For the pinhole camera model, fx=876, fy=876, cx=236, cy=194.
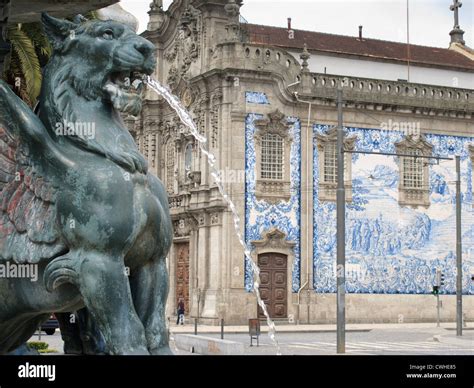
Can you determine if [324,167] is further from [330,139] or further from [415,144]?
[415,144]

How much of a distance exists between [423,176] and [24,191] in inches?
1286

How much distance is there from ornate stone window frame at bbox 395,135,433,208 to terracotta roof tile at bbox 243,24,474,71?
5.42 metres

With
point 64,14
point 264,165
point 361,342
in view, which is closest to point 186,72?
point 264,165

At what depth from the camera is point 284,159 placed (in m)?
34.2

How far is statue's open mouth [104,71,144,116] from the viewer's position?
4918mm

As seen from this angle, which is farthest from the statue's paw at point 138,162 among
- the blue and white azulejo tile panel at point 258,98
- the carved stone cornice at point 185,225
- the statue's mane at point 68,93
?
the carved stone cornice at point 185,225

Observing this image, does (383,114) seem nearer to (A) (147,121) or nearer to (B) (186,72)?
(B) (186,72)

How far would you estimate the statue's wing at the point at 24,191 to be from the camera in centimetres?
500

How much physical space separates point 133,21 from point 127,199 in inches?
66.0

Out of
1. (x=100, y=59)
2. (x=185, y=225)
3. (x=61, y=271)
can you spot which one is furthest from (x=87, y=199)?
(x=185, y=225)

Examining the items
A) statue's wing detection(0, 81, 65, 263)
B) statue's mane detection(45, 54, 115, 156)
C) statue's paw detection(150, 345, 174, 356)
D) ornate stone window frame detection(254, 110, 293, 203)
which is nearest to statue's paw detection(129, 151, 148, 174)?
statue's mane detection(45, 54, 115, 156)

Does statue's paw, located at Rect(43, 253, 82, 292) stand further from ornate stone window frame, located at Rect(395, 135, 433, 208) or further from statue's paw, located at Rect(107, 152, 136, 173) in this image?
ornate stone window frame, located at Rect(395, 135, 433, 208)

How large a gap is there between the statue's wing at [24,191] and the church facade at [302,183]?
2766cm

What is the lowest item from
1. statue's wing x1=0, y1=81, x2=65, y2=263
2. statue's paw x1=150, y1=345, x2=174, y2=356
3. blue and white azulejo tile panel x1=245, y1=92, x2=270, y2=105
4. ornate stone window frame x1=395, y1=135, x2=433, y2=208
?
statue's paw x1=150, y1=345, x2=174, y2=356
